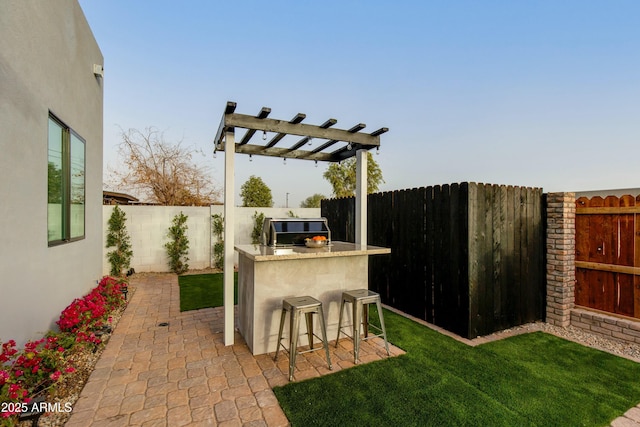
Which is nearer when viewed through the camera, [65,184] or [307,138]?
[65,184]

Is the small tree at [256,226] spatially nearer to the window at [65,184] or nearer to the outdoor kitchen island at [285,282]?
the window at [65,184]

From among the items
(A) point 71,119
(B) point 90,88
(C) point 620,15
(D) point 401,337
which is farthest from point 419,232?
(B) point 90,88

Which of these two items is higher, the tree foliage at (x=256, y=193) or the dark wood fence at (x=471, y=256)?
the tree foliage at (x=256, y=193)

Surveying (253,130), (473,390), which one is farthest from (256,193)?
(473,390)

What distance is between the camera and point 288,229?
366 cm

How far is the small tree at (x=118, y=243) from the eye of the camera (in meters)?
7.04

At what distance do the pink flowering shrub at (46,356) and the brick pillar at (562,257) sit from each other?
5.65 m

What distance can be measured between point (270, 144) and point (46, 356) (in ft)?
10.4

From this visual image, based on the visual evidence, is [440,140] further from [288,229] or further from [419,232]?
[288,229]

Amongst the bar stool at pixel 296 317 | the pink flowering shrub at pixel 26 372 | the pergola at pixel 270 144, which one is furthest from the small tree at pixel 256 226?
the pink flowering shrub at pixel 26 372

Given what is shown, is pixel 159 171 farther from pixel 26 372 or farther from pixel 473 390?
pixel 473 390

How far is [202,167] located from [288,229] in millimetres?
12483

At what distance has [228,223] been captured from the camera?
11.1ft

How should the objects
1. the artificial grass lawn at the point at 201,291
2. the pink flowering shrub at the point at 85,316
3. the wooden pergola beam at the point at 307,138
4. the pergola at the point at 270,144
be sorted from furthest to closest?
the artificial grass lawn at the point at 201,291 < the wooden pergola beam at the point at 307,138 < the pergola at the point at 270,144 < the pink flowering shrub at the point at 85,316
